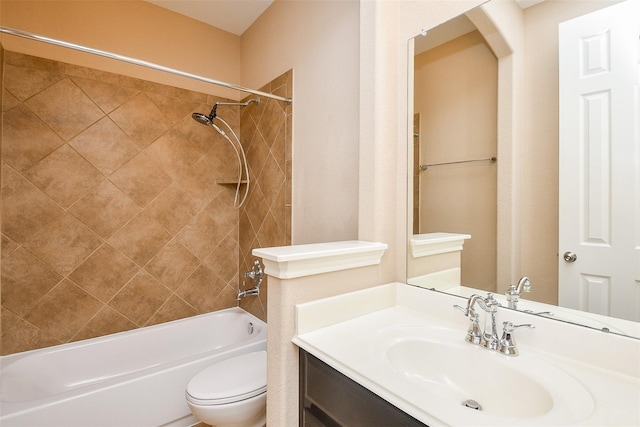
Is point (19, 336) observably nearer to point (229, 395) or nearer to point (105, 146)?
point (105, 146)

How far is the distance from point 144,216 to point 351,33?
68.8 inches

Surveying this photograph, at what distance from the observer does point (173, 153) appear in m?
2.18

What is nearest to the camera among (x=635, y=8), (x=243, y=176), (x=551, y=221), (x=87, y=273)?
(x=635, y=8)

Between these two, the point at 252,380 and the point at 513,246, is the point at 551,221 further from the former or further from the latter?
the point at 252,380

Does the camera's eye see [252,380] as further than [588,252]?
Yes

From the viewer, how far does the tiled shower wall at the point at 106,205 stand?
170 centimetres

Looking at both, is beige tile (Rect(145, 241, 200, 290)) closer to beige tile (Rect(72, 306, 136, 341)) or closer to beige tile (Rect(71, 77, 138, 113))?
beige tile (Rect(72, 306, 136, 341))

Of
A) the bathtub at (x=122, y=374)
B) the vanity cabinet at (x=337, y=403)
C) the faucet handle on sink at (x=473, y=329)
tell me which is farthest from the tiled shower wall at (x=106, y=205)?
the faucet handle on sink at (x=473, y=329)

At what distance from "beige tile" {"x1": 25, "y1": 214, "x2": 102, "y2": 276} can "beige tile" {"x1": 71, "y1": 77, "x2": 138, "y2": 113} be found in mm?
742

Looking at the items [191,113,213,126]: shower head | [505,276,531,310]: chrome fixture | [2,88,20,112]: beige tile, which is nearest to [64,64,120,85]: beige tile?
[2,88,20,112]: beige tile

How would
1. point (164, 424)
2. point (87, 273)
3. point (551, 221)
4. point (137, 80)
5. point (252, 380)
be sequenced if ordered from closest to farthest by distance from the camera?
point (551, 221)
point (252, 380)
point (164, 424)
point (87, 273)
point (137, 80)

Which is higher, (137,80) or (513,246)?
(137,80)

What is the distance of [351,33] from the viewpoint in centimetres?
142

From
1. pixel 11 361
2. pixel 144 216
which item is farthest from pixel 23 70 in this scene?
pixel 11 361
